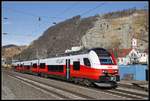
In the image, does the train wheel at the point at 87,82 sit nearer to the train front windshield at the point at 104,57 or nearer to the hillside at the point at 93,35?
the train front windshield at the point at 104,57

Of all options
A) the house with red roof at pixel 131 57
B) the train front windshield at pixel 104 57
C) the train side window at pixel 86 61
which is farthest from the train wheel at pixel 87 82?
the house with red roof at pixel 131 57

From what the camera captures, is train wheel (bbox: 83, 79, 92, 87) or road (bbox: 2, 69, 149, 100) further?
train wheel (bbox: 83, 79, 92, 87)

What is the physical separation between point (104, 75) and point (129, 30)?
145 metres

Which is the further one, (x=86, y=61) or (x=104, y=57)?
(x=86, y=61)

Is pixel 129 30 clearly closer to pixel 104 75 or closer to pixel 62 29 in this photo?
pixel 62 29

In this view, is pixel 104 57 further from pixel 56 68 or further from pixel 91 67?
pixel 56 68

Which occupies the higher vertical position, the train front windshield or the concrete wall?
the train front windshield

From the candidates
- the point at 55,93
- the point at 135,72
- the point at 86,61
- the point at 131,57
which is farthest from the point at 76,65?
the point at 131,57

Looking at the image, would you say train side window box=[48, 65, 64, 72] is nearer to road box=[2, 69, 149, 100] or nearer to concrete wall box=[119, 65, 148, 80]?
concrete wall box=[119, 65, 148, 80]

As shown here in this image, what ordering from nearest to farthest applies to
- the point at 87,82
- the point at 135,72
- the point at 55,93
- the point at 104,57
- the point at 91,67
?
the point at 55,93 < the point at 91,67 < the point at 104,57 < the point at 87,82 < the point at 135,72

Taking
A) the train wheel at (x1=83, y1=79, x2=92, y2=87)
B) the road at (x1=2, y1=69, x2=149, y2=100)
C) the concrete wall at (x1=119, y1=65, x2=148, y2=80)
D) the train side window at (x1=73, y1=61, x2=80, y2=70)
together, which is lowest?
the road at (x1=2, y1=69, x2=149, y2=100)

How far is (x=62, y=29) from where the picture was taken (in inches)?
6708

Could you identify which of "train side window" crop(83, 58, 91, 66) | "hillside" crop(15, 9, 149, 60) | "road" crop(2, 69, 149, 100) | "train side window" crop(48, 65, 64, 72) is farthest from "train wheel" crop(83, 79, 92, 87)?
"hillside" crop(15, 9, 149, 60)

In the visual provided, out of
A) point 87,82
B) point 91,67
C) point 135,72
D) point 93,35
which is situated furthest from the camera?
point 93,35
